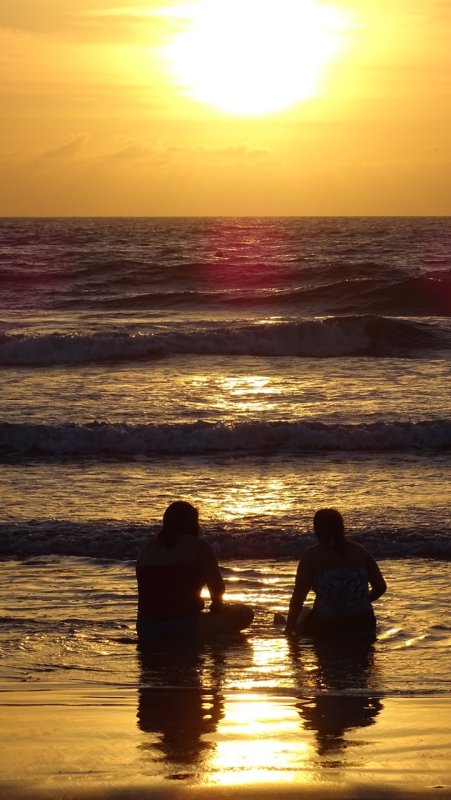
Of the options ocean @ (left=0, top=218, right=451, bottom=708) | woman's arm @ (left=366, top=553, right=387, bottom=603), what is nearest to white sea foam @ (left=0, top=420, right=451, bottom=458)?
ocean @ (left=0, top=218, right=451, bottom=708)

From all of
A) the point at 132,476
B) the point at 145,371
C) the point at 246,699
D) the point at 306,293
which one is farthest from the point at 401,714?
the point at 306,293

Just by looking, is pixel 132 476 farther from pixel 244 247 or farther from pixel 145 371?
pixel 244 247

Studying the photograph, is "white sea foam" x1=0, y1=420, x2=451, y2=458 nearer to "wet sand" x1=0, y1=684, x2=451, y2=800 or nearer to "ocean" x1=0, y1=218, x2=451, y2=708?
"ocean" x1=0, y1=218, x2=451, y2=708

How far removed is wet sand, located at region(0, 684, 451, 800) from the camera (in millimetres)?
4273

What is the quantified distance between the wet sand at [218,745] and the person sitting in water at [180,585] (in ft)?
3.89

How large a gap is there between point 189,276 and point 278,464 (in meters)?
32.3

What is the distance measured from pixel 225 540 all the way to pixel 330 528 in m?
3.13

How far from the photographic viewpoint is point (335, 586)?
733cm

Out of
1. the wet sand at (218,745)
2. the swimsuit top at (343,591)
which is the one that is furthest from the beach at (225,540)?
the swimsuit top at (343,591)

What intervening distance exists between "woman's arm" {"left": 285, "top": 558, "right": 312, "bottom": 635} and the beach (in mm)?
144

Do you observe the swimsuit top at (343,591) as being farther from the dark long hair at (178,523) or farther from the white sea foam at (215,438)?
the white sea foam at (215,438)

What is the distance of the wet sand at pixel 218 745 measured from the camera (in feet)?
14.0

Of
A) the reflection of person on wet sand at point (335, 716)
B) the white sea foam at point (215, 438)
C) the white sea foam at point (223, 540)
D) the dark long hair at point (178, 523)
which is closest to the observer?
the reflection of person on wet sand at point (335, 716)

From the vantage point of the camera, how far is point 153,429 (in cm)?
1566
